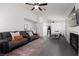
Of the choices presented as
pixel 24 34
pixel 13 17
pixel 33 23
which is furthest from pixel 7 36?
pixel 33 23

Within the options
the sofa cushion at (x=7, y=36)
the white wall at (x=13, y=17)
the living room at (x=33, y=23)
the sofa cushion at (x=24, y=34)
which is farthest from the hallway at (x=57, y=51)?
the white wall at (x=13, y=17)

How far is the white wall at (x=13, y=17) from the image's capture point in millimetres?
4926

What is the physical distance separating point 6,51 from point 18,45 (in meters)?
0.90

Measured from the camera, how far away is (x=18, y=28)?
605 cm

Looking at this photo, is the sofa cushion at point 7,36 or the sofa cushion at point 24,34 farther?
the sofa cushion at point 24,34

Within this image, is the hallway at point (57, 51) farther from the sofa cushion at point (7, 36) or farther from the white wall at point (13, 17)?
the white wall at point (13, 17)

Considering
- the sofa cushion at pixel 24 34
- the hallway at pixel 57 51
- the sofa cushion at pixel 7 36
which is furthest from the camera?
the sofa cushion at pixel 24 34

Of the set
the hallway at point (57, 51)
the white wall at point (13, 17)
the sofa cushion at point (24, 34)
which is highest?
the white wall at point (13, 17)

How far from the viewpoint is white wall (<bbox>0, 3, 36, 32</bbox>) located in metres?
4.93

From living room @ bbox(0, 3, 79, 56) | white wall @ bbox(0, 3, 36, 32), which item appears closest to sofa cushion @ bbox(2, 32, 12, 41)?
living room @ bbox(0, 3, 79, 56)

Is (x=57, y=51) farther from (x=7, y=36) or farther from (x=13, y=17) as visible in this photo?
(x=13, y=17)


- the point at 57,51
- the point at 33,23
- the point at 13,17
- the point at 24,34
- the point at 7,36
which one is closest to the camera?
the point at 57,51

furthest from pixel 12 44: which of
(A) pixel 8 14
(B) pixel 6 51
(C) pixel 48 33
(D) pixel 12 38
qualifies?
(C) pixel 48 33

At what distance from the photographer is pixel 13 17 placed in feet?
18.8
